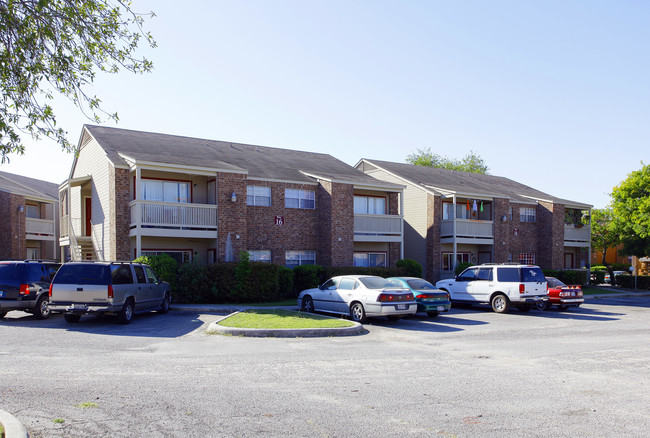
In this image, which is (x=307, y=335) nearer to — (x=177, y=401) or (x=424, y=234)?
(x=177, y=401)

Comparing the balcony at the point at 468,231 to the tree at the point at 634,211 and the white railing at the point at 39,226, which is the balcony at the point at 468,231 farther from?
the white railing at the point at 39,226

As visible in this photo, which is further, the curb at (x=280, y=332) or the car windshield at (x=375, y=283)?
the car windshield at (x=375, y=283)

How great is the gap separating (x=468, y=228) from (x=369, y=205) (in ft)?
20.4

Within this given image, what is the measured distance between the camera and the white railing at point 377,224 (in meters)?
27.5

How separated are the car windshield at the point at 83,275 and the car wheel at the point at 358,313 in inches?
270

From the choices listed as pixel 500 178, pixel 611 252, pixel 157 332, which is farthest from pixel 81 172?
pixel 611 252

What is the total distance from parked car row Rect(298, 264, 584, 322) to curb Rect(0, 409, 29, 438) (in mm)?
10951

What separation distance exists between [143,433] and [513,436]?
153 inches

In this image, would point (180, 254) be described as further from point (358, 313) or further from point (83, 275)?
point (358, 313)

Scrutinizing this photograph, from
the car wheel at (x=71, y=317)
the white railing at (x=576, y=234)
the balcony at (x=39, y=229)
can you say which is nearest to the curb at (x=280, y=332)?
the car wheel at (x=71, y=317)

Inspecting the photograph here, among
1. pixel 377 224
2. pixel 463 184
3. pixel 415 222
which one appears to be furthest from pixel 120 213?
pixel 463 184

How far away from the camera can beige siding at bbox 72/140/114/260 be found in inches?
923

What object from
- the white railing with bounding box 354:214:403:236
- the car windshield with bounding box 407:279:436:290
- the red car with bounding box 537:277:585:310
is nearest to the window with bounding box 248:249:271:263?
the white railing with bounding box 354:214:403:236

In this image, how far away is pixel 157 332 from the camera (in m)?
13.8
